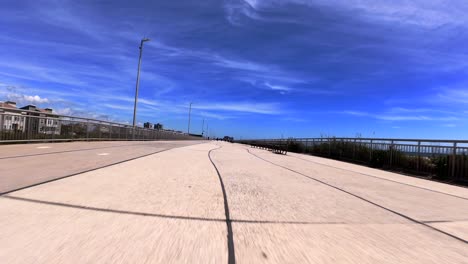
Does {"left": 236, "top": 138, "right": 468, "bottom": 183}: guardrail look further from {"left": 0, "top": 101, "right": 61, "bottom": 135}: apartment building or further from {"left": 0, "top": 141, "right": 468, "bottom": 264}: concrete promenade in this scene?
{"left": 0, "top": 101, "right": 61, "bottom": 135}: apartment building

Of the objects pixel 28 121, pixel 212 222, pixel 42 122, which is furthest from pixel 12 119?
pixel 212 222

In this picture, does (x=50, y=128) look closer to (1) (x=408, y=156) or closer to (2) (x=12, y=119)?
(2) (x=12, y=119)

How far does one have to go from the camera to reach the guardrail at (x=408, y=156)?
12.8 metres

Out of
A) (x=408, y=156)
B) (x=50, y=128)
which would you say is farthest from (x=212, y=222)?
(x=50, y=128)

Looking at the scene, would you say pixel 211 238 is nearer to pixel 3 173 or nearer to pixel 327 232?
pixel 327 232

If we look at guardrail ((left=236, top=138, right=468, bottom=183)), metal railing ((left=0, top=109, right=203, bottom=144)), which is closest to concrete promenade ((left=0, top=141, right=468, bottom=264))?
guardrail ((left=236, top=138, right=468, bottom=183))

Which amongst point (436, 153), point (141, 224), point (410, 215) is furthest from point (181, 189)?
point (436, 153)

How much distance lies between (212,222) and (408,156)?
13371mm

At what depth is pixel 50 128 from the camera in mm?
19094

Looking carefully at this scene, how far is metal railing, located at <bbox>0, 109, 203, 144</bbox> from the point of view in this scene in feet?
51.9

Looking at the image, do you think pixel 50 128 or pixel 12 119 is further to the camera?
pixel 50 128

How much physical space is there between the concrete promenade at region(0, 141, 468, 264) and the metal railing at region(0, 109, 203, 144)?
8167 mm

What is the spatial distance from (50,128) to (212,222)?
55.9ft

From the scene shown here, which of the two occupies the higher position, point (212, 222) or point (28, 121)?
point (28, 121)
